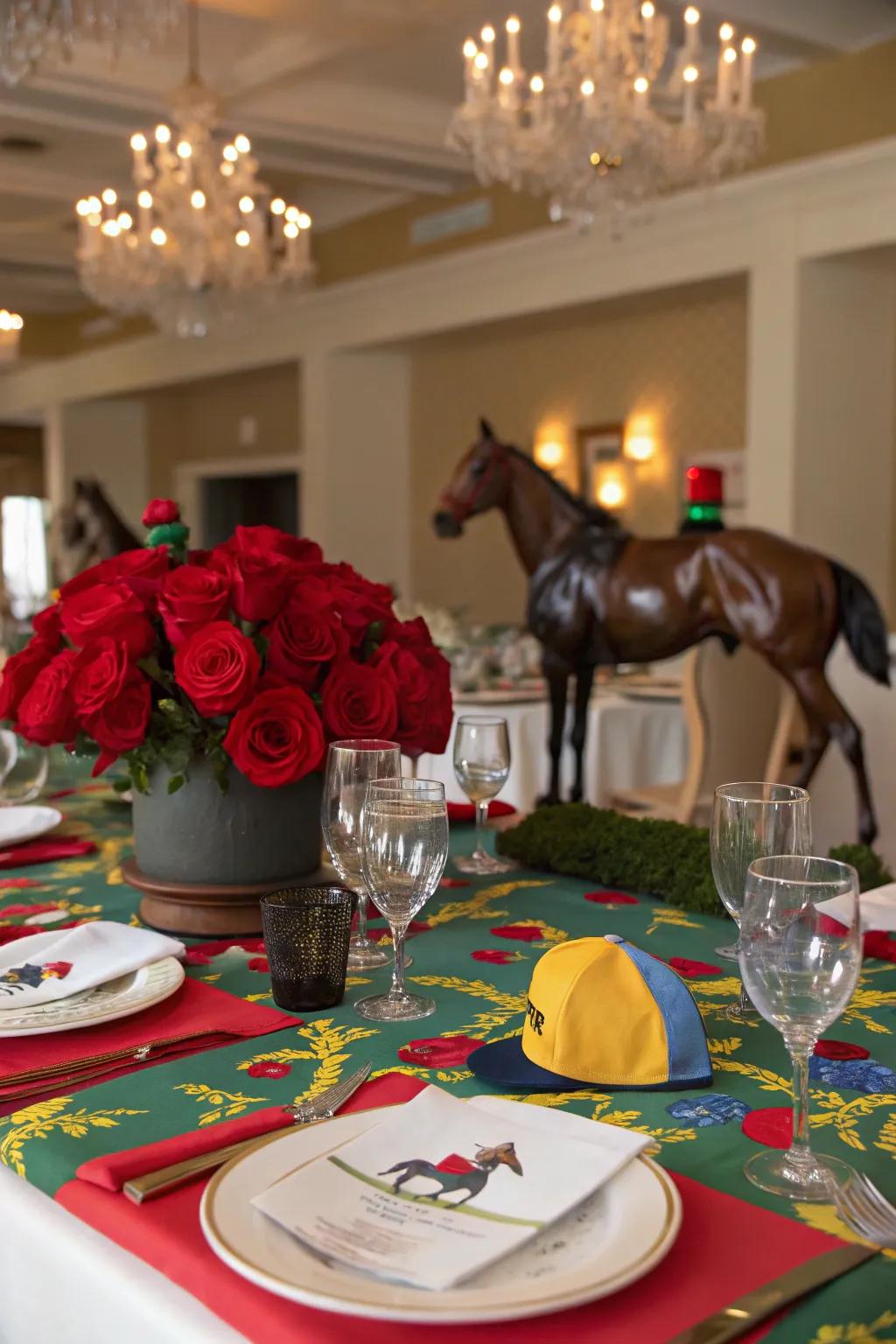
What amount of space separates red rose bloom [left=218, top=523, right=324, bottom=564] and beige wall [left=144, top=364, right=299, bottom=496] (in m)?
7.87

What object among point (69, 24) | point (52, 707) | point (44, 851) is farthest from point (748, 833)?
point (69, 24)

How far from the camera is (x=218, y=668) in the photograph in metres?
1.28

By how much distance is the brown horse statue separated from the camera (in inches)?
134

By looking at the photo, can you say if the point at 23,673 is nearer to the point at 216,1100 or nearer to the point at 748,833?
the point at 216,1100

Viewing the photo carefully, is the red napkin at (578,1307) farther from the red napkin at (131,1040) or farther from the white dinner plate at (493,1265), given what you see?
the red napkin at (131,1040)

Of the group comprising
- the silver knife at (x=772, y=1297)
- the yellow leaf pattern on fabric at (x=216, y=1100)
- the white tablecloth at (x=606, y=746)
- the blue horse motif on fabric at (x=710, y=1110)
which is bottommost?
the white tablecloth at (x=606, y=746)

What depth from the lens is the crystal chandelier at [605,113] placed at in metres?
3.99

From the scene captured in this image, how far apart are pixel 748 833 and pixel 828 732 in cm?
248

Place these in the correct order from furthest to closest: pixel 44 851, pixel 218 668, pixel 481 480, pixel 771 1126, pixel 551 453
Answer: pixel 551 453, pixel 481 480, pixel 44 851, pixel 218 668, pixel 771 1126

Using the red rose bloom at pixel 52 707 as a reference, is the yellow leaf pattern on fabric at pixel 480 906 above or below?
below

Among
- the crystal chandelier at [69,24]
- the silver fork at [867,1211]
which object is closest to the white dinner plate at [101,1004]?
the silver fork at [867,1211]

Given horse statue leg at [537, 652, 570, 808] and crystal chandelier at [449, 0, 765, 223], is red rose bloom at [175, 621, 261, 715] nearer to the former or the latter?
horse statue leg at [537, 652, 570, 808]

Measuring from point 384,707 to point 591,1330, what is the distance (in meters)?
0.78

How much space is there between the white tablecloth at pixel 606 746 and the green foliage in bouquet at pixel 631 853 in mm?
1908
